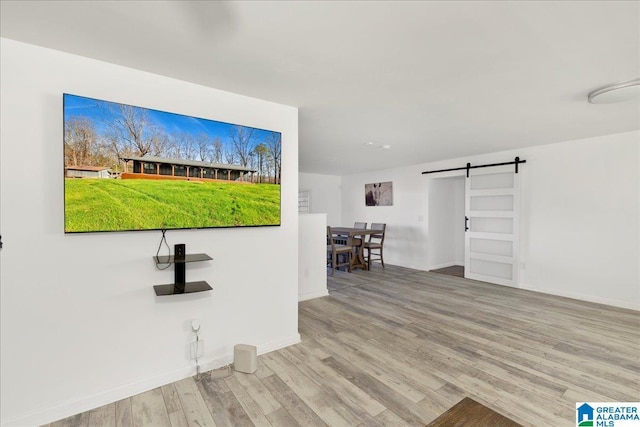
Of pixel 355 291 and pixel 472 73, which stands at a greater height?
pixel 472 73

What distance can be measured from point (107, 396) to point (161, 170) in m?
1.54

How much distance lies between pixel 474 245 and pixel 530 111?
2979 mm

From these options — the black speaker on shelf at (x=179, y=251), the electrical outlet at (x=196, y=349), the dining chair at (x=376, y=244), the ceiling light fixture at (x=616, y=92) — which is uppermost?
the ceiling light fixture at (x=616, y=92)

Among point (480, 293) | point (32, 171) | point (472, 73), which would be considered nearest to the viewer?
point (32, 171)

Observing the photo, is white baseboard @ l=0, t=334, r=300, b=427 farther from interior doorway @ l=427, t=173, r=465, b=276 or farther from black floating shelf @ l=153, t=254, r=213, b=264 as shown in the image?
interior doorway @ l=427, t=173, r=465, b=276

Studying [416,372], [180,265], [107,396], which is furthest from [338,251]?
[107,396]

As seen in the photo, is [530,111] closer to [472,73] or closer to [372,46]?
[472,73]

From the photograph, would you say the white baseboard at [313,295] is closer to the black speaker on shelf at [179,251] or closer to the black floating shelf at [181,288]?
the black floating shelf at [181,288]

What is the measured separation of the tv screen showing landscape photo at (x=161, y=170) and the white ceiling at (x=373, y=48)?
14.1 inches

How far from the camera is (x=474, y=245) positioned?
5375 millimetres

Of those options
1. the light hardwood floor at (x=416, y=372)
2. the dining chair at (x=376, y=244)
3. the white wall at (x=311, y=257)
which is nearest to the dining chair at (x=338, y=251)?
the dining chair at (x=376, y=244)

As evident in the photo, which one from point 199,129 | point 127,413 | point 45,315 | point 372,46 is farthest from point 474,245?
point 45,315

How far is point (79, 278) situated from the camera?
6.17ft

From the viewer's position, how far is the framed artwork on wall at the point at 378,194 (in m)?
6.99
